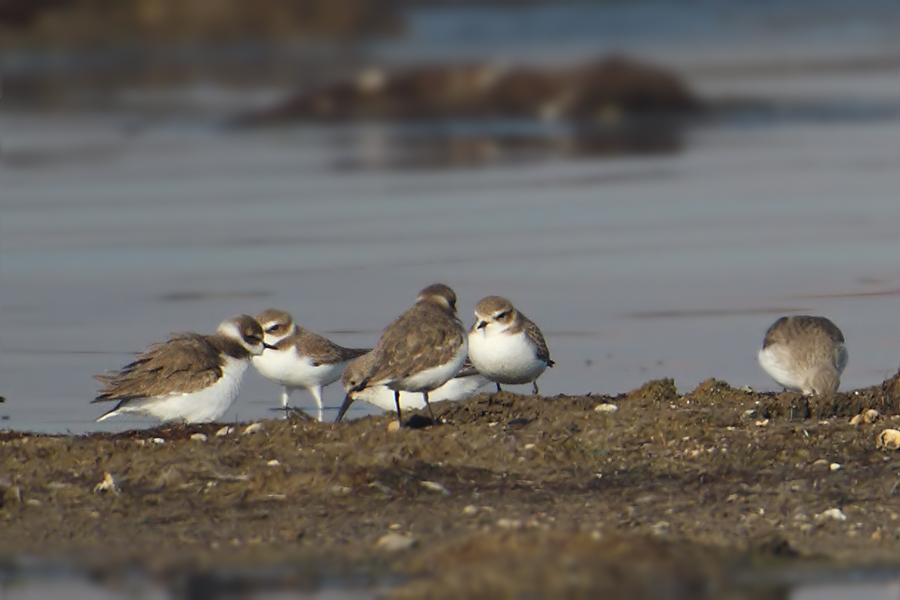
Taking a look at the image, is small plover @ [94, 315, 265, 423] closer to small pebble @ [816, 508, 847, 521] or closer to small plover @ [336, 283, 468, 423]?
small plover @ [336, 283, 468, 423]

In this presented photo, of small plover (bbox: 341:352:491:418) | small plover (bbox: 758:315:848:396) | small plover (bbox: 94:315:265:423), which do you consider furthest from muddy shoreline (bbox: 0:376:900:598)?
small plover (bbox: 341:352:491:418)

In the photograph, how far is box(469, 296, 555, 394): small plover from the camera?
33.0 ft

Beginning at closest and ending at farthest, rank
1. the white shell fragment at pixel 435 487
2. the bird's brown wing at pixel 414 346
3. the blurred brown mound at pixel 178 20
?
the white shell fragment at pixel 435 487 → the bird's brown wing at pixel 414 346 → the blurred brown mound at pixel 178 20

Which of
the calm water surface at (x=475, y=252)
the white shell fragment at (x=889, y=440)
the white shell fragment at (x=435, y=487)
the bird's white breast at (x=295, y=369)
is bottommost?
the white shell fragment at (x=435, y=487)

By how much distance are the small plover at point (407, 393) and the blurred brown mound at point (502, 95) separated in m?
14.5

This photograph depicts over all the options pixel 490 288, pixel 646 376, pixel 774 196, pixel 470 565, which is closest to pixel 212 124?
pixel 774 196

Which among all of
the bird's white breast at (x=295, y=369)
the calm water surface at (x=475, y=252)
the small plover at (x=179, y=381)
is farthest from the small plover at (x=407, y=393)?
the small plover at (x=179, y=381)

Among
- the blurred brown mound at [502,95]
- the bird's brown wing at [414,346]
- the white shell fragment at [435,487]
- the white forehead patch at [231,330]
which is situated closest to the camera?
the white shell fragment at [435,487]

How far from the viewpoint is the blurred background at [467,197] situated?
11.9m

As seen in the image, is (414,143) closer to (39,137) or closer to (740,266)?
(39,137)

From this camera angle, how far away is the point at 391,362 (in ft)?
31.8

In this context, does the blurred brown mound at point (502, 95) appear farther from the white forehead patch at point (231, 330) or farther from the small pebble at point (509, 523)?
the small pebble at point (509, 523)

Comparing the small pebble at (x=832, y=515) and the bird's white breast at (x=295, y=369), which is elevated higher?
the bird's white breast at (x=295, y=369)

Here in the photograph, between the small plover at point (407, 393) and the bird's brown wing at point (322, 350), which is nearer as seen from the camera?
the small plover at point (407, 393)
